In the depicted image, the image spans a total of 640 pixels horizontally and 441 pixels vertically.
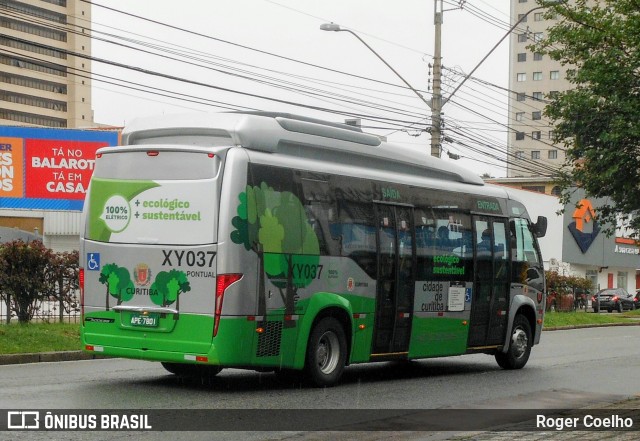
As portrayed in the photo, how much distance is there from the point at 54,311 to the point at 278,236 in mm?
9384

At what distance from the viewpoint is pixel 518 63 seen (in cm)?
15125

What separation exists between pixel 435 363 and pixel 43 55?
470 feet

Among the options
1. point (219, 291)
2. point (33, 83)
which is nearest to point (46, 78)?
point (33, 83)

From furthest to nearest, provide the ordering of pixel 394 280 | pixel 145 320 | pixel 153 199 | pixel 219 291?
1. pixel 394 280
2. pixel 153 199
3. pixel 145 320
4. pixel 219 291

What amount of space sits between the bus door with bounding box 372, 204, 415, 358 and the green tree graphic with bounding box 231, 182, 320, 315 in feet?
4.77

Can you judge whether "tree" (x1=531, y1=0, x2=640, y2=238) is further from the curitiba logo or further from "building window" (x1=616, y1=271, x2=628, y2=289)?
"building window" (x1=616, y1=271, x2=628, y2=289)

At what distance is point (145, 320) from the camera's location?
12.4m

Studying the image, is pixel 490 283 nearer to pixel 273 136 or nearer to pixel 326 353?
pixel 326 353

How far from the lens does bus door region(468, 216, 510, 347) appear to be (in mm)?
16516

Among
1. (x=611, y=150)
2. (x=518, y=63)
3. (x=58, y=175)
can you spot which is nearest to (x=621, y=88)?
(x=611, y=150)

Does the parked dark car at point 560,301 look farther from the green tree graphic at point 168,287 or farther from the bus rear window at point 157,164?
the green tree graphic at point 168,287

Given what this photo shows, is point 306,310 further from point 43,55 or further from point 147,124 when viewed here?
point 43,55

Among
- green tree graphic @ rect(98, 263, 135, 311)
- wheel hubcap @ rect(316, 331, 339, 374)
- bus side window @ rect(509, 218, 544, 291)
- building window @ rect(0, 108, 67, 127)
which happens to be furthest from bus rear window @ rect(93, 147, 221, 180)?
building window @ rect(0, 108, 67, 127)

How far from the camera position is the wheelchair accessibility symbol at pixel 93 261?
1288 centimetres
